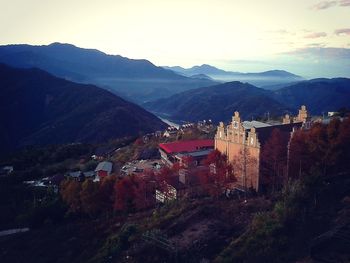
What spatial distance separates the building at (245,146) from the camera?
96.5ft

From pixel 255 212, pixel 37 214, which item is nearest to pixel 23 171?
pixel 37 214

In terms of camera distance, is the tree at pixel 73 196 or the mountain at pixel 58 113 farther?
the mountain at pixel 58 113

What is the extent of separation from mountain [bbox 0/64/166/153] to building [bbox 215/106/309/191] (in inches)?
2682

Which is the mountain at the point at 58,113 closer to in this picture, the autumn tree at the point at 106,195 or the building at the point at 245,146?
the autumn tree at the point at 106,195

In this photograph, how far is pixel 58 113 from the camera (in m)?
131

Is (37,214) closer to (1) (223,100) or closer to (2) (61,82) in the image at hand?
(2) (61,82)

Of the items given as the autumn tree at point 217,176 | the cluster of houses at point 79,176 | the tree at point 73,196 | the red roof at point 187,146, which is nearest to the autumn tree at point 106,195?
the tree at point 73,196

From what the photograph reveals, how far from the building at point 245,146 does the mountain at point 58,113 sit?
68118 mm

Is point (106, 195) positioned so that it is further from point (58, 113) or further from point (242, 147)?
point (58, 113)

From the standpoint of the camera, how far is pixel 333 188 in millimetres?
24844

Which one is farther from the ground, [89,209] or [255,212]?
[255,212]

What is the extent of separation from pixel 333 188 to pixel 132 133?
79.8 m

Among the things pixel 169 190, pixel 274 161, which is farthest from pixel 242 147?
A: pixel 169 190

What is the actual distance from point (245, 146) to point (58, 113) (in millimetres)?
108656
